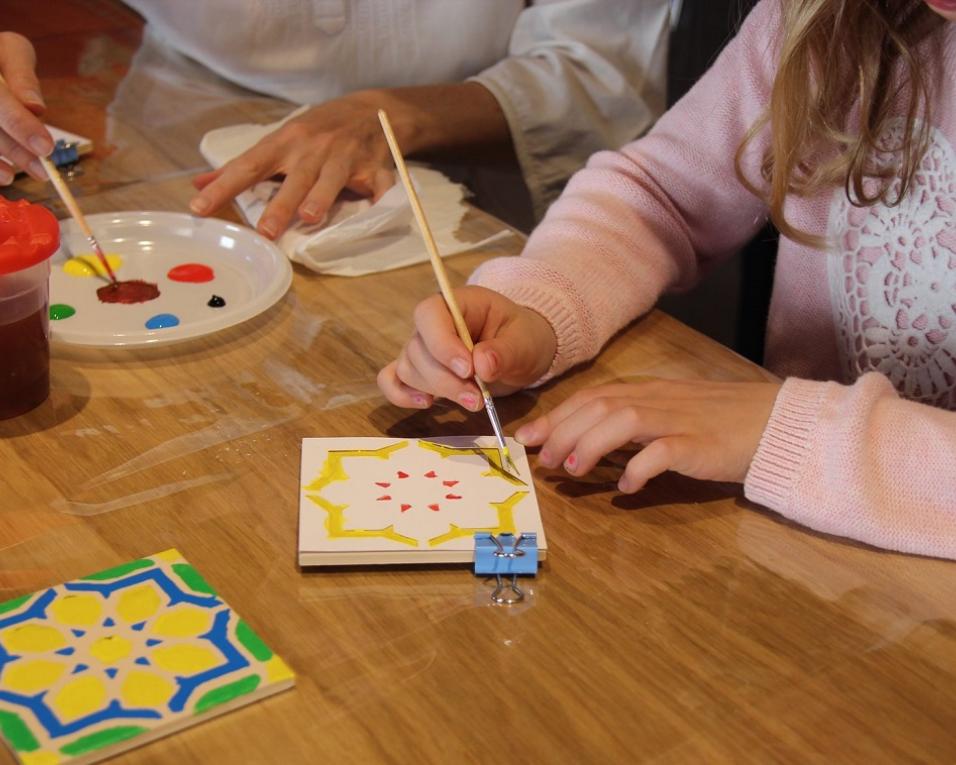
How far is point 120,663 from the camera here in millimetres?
650

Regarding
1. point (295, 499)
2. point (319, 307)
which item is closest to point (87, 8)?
point (319, 307)

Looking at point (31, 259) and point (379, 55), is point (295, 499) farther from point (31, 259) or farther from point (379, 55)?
point (379, 55)

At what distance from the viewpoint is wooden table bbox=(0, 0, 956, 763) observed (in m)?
0.63

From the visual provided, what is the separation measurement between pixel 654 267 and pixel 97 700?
67 centimetres

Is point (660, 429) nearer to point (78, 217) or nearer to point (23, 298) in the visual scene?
point (23, 298)

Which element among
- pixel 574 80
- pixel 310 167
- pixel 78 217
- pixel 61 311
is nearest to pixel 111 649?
pixel 61 311

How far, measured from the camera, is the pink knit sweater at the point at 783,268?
827 mm

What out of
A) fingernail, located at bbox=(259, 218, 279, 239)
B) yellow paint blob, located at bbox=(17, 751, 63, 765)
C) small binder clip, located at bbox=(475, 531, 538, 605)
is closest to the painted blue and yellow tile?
yellow paint blob, located at bbox=(17, 751, 63, 765)

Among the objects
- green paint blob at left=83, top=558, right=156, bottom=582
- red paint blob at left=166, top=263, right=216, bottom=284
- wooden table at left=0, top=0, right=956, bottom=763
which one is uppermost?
green paint blob at left=83, top=558, right=156, bottom=582

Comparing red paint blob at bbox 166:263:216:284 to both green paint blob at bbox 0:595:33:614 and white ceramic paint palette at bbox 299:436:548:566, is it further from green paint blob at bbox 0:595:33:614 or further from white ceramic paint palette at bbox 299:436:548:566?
green paint blob at bbox 0:595:33:614

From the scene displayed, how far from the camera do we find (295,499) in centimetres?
81

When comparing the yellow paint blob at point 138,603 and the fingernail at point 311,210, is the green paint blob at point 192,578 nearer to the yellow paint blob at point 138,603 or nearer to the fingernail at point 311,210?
the yellow paint blob at point 138,603

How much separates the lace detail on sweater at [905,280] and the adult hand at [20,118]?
761 mm

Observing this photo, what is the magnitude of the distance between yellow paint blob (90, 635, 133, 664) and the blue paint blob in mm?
387
